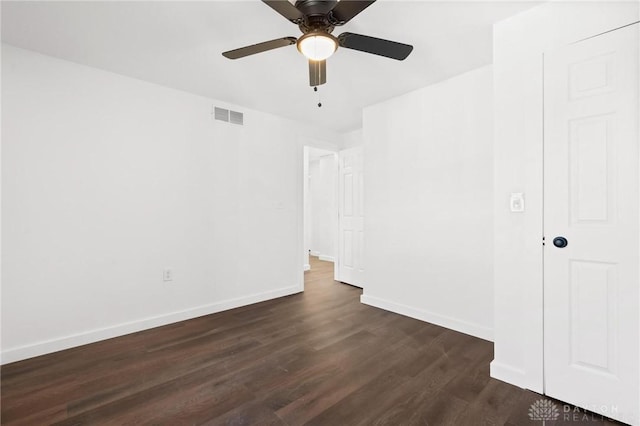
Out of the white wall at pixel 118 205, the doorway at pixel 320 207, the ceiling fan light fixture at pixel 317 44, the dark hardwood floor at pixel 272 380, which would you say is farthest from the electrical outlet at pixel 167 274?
the doorway at pixel 320 207

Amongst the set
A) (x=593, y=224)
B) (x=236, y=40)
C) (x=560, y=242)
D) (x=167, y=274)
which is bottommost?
(x=167, y=274)

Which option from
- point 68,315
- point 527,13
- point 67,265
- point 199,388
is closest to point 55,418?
point 199,388

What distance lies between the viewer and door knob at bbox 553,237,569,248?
1849mm

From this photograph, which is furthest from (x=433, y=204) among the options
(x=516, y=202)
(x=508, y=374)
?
(x=508, y=374)

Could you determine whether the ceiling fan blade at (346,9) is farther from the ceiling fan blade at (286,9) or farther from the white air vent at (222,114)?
the white air vent at (222,114)

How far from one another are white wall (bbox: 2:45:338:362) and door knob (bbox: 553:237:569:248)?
10.3 ft

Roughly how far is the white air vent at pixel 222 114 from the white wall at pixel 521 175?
2896mm

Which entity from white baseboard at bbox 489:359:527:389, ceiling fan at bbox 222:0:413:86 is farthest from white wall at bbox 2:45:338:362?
white baseboard at bbox 489:359:527:389

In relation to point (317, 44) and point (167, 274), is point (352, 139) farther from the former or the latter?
point (167, 274)

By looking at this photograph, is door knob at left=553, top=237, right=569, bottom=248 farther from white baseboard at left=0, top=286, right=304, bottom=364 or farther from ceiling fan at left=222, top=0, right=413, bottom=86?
white baseboard at left=0, top=286, right=304, bottom=364

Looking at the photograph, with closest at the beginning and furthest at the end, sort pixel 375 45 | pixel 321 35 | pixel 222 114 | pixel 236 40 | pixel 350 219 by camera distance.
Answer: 1. pixel 321 35
2. pixel 375 45
3. pixel 236 40
4. pixel 222 114
5. pixel 350 219

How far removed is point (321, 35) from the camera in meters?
1.69

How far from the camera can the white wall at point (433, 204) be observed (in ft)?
9.19

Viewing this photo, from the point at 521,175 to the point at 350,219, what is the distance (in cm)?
286
